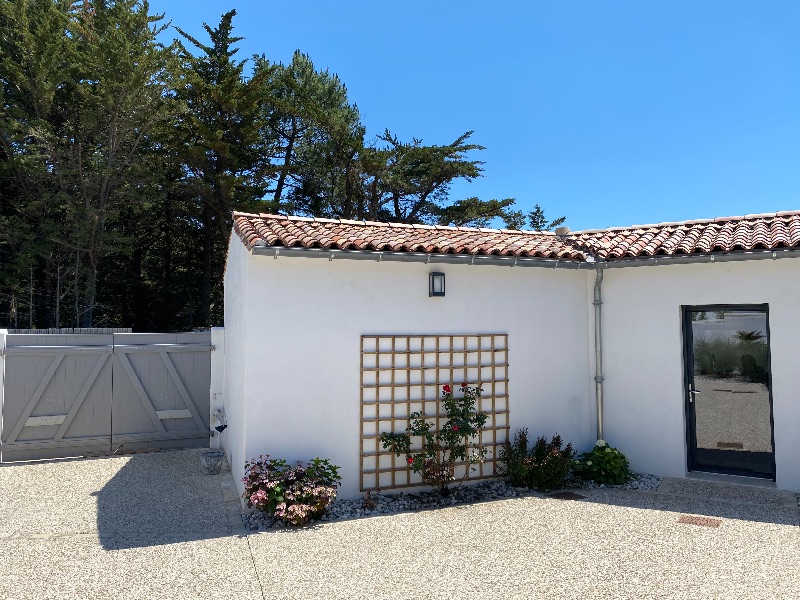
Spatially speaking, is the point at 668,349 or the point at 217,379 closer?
the point at 668,349

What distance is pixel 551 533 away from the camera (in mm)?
5766

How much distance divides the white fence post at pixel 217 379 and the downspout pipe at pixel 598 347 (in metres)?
6.72

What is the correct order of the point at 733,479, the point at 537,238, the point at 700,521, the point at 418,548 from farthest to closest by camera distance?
the point at 537,238
the point at 733,479
the point at 700,521
the point at 418,548

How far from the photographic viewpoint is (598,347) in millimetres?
8461

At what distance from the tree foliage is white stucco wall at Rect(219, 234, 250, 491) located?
46.2 ft

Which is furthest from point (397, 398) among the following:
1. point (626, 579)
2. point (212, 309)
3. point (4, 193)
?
point (212, 309)

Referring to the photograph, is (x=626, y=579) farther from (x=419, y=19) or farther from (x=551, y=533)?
(x=419, y=19)

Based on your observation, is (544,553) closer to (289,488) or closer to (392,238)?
(289,488)

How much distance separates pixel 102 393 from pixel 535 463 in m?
7.78

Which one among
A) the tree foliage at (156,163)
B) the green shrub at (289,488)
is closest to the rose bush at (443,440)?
the green shrub at (289,488)

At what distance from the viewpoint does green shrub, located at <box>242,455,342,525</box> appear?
19.8 feet

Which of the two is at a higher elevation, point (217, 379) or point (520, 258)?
point (520, 258)

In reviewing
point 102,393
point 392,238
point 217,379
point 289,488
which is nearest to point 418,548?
point 289,488

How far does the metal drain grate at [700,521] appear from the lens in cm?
600
